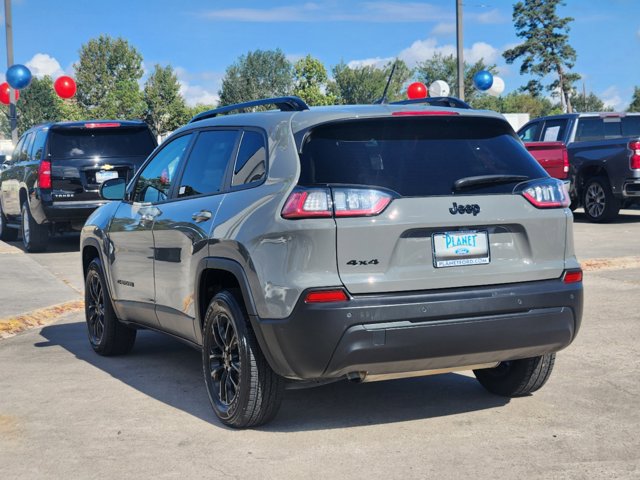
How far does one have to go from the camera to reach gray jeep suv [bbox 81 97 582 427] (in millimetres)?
4559

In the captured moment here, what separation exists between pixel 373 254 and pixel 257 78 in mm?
137814

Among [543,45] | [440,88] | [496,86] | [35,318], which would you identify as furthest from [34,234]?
[543,45]

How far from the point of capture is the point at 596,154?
1750 cm

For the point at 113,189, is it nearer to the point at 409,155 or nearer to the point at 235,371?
the point at 235,371

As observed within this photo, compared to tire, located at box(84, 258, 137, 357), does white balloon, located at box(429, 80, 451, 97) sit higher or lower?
higher

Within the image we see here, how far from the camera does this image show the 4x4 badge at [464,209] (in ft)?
15.6

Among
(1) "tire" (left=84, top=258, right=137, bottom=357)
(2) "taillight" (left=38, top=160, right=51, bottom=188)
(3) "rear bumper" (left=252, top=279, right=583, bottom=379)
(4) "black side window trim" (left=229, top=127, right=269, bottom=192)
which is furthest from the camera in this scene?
(2) "taillight" (left=38, top=160, right=51, bottom=188)

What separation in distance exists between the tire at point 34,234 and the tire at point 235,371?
10.6 m

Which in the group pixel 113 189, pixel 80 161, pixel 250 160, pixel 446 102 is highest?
pixel 446 102

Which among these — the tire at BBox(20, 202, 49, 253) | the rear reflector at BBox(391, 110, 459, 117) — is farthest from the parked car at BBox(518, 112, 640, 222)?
the rear reflector at BBox(391, 110, 459, 117)

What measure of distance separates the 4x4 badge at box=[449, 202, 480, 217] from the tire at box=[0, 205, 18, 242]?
47.9ft

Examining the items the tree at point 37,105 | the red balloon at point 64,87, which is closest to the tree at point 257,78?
the tree at point 37,105

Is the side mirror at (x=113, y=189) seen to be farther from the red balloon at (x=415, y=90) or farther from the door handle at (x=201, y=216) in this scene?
the red balloon at (x=415, y=90)

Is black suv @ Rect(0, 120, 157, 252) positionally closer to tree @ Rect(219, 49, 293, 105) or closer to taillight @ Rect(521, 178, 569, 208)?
taillight @ Rect(521, 178, 569, 208)
